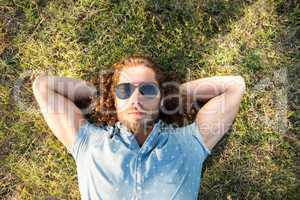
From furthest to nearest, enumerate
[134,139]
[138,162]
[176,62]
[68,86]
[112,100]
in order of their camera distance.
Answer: [176,62] → [112,100] → [68,86] → [134,139] → [138,162]

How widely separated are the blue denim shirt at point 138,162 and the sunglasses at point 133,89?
340 millimetres

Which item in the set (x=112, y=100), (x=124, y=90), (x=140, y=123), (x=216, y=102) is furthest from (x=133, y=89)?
(x=216, y=102)

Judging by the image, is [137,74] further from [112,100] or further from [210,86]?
[210,86]

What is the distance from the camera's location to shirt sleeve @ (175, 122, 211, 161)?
147 inches

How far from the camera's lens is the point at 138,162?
357cm

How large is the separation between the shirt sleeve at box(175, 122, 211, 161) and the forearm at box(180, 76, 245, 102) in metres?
0.34

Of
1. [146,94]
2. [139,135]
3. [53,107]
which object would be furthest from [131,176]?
[53,107]

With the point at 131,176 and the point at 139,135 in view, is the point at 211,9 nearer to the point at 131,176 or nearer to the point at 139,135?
the point at 139,135

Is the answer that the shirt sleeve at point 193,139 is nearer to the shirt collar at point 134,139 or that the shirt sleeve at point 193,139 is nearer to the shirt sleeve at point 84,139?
the shirt collar at point 134,139

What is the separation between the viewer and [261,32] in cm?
419

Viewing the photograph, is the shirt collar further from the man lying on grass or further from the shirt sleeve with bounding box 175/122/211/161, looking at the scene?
the shirt sleeve with bounding box 175/122/211/161

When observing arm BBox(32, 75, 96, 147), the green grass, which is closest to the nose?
arm BBox(32, 75, 96, 147)

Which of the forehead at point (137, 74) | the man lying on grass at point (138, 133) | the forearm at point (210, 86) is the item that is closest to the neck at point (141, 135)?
the man lying on grass at point (138, 133)

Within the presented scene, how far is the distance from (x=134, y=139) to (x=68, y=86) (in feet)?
2.85
